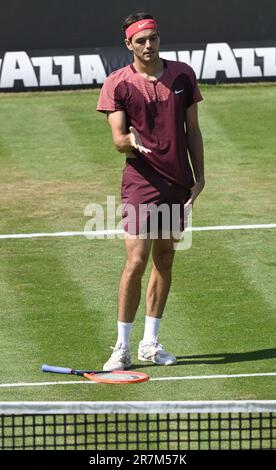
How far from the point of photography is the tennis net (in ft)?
28.7

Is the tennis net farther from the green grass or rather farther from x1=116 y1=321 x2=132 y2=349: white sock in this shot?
x1=116 y1=321 x2=132 y2=349: white sock

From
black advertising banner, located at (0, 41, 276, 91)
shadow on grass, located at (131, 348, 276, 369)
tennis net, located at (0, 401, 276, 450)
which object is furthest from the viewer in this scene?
black advertising banner, located at (0, 41, 276, 91)

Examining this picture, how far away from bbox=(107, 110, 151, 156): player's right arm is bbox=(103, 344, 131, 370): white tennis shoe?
5.48 ft

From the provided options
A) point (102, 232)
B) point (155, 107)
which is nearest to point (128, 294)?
point (155, 107)

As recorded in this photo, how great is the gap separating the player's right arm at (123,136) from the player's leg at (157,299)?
88 cm

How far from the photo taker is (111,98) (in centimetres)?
1150

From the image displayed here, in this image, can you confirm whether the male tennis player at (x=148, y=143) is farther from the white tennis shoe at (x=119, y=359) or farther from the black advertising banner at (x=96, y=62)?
the black advertising banner at (x=96, y=62)

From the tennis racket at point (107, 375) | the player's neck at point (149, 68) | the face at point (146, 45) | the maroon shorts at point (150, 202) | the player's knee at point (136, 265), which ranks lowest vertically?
the tennis racket at point (107, 375)

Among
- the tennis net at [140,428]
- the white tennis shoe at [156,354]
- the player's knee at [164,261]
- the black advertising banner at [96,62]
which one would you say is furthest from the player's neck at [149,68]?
the black advertising banner at [96,62]

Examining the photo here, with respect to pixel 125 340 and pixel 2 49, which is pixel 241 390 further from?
pixel 2 49

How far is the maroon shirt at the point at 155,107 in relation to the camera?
1148 cm

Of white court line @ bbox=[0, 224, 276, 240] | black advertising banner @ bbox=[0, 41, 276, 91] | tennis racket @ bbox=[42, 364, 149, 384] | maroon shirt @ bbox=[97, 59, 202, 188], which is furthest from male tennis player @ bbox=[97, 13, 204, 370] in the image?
black advertising banner @ bbox=[0, 41, 276, 91]
